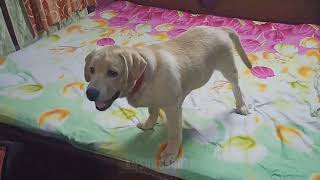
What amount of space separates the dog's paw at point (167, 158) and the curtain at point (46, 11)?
5.14 ft

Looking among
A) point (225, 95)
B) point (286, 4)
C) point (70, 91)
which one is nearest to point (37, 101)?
point (70, 91)

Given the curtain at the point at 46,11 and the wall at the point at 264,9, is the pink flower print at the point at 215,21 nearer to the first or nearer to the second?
the wall at the point at 264,9

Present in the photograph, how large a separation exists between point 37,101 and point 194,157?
85 centimetres

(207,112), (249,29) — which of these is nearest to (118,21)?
(249,29)

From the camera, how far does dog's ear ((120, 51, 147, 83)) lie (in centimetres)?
118

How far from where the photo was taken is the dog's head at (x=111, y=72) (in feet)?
3.81

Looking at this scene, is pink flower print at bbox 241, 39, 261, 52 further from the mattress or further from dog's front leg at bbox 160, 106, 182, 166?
dog's front leg at bbox 160, 106, 182, 166

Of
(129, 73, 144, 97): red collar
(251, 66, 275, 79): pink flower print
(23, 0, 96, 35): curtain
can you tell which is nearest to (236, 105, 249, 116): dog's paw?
(251, 66, 275, 79): pink flower print

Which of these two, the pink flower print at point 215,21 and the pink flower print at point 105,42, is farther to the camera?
the pink flower print at point 215,21

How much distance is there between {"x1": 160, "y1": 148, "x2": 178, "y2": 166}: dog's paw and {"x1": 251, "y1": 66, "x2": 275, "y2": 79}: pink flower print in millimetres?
804

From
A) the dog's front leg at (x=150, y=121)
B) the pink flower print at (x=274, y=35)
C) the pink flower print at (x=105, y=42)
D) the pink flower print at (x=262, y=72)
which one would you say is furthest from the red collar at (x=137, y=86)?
the pink flower print at (x=274, y=35)

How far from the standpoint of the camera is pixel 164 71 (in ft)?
4.22

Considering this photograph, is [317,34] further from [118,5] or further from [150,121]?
[118,5]

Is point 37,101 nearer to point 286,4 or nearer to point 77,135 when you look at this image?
point 77,135
